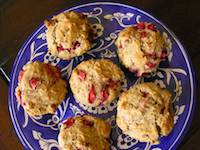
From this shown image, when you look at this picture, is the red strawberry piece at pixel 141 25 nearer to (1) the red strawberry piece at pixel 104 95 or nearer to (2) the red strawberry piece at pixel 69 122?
(1) the red strawberry piece at pixel 104 95

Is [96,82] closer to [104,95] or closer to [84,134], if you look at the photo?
[104,95]

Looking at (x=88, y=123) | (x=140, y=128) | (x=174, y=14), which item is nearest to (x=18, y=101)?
(x=88, y=123)

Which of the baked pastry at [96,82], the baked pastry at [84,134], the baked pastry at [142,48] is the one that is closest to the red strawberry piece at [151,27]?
the baked pastry at [142,48]

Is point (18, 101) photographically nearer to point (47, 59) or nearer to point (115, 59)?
point (47, 59)

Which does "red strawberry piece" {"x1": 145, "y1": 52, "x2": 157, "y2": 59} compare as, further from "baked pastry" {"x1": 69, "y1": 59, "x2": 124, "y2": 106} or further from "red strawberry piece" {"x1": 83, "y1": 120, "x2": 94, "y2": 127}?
"red strawberry piece" {"x1": 83, "y1": 120, "x2": 94, "y2": 127}

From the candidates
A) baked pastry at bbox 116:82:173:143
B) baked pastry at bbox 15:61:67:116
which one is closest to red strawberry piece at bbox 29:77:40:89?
baked pastry at bbox 15:61:67:116

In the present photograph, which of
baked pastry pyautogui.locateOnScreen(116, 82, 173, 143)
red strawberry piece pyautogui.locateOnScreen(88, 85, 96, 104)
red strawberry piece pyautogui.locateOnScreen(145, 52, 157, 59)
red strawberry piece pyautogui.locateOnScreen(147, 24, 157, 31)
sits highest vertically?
red strawberry piece pyautogui.locateOnScreen(147, 24, 157, 31)
